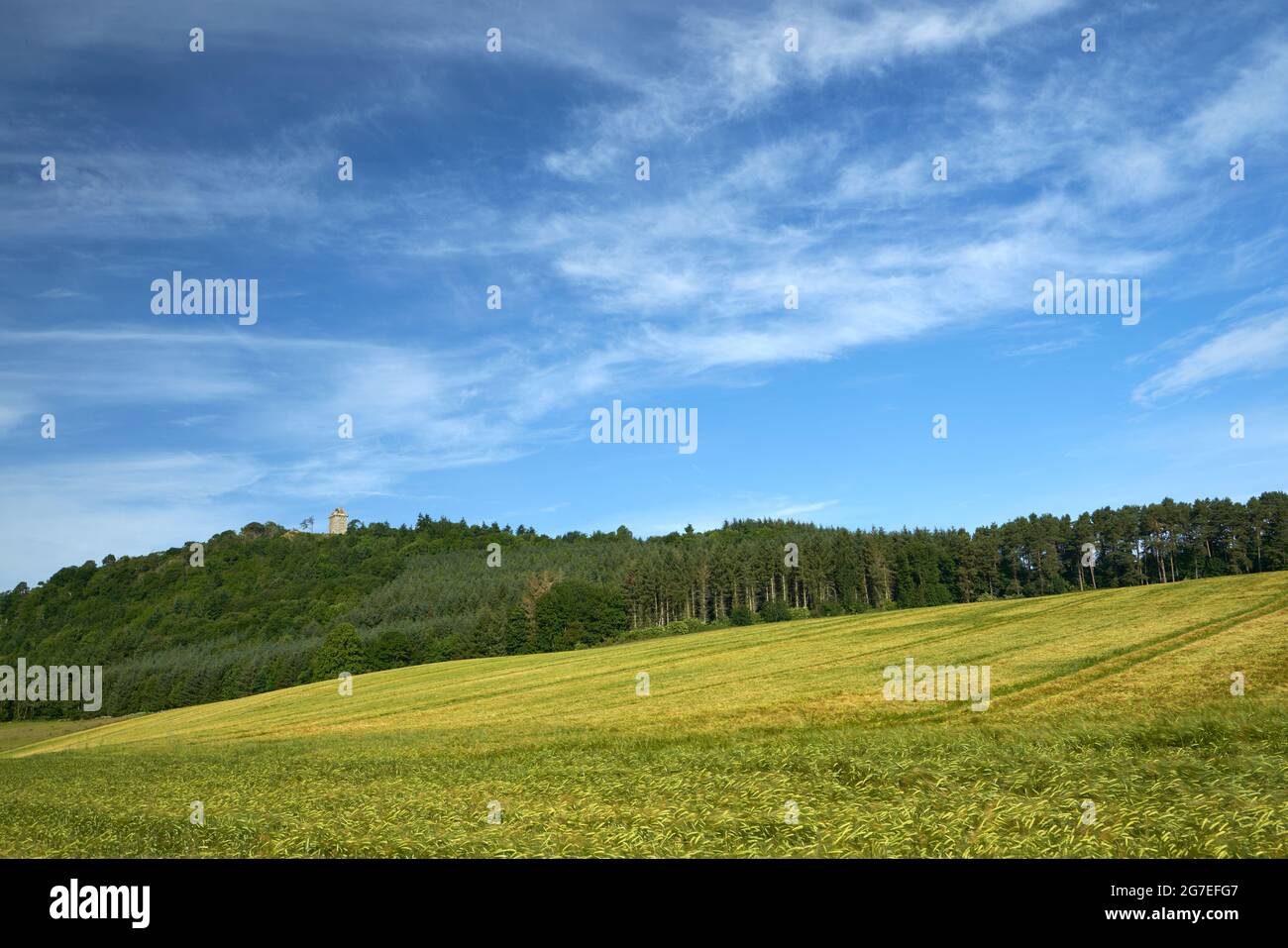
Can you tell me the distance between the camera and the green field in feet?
45.1

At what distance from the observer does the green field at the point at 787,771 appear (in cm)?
1375

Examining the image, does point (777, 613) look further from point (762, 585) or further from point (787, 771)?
point (787, 771)

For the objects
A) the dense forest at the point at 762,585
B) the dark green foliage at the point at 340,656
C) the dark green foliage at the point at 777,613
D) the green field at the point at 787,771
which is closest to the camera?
the green field at the point at 787,771

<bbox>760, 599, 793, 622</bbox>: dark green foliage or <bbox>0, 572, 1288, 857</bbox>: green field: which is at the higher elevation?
<bbox>0, 572, 1288, 857</bbox>: green field

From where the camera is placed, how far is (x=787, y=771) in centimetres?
2016

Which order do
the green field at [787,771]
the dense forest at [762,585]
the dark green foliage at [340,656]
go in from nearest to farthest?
the green field at [787,771] < the dark green foliage at [340,656] < the dense forest at [762,585]

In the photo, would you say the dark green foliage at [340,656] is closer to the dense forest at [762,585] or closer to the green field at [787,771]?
the dense forest at [762,585]

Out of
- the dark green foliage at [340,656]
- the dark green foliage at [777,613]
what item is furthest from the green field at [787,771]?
the dark green foliage at [340,656]

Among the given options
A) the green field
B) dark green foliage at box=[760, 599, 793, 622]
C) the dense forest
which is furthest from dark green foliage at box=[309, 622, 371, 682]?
the green field

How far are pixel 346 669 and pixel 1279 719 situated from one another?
412ft

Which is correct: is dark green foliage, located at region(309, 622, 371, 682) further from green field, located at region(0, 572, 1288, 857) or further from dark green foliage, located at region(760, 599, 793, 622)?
green field, located at region(0, 572, 1288, 857)
